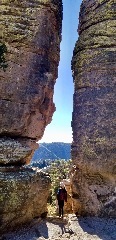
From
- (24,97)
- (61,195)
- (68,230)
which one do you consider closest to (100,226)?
(68,230)

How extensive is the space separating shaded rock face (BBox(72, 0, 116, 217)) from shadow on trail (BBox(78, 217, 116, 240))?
31.8 inches

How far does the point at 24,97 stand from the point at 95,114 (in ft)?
18.7

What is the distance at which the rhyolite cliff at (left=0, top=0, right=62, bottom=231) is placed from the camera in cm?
1839

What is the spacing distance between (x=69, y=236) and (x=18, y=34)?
15585 millimetres

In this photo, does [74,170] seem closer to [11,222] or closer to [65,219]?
[65,219]

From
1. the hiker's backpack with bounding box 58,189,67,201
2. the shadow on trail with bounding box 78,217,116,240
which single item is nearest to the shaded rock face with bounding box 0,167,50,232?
the hiker's backpack with bounding box 58,189,67,201

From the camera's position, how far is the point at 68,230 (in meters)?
18.1

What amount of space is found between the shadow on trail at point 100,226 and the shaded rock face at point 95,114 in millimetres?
808

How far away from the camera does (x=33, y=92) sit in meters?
22.3

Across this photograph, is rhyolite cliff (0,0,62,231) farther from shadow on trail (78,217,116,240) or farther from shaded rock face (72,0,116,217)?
shadow on trail (78,217,116,240)

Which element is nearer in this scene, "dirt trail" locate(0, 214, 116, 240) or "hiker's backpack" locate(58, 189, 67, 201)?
"dirt trail" locate(0, 214, 116, 240)

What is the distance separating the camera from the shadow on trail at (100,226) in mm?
17031

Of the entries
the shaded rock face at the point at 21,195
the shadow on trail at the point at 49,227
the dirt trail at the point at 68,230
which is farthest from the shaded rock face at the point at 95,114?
the shaded rock face at the point at 21,195

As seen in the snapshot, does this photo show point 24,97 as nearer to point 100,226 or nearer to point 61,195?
point 61,195
